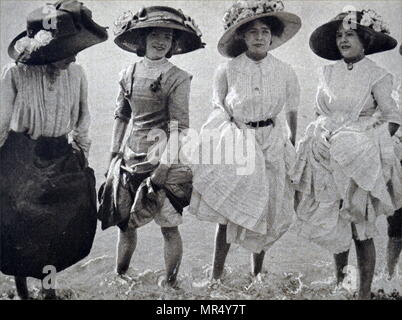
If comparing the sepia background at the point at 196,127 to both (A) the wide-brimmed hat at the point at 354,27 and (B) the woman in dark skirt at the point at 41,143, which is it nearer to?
(A) the wide-brimmed hat at the point at 354,27

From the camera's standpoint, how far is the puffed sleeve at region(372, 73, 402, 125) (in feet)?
13.9

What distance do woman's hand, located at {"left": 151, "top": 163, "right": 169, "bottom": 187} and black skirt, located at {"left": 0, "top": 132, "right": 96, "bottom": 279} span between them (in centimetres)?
54

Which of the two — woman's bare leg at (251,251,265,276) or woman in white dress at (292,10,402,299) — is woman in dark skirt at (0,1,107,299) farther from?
woman in white dress at (292,10,402,299)

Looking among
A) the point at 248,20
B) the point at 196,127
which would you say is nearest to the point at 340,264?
the point at 196,127

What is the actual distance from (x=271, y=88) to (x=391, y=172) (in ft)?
3.23

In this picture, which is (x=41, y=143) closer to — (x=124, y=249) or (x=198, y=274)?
(x=124, y=249)

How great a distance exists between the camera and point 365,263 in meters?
4.31

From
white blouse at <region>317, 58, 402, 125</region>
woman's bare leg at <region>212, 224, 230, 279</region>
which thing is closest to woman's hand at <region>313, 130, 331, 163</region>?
white blouse at <region>317, 58, 402, 125</region>

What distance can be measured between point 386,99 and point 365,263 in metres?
1.11

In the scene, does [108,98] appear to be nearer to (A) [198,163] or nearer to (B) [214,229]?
(A) [198,163]

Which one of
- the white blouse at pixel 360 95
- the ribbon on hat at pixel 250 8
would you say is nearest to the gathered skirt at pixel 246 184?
the white blouse at pixel 360 95

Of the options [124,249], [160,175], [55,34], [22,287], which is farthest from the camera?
[124,249]
